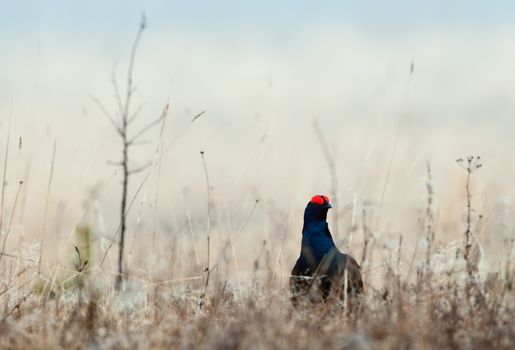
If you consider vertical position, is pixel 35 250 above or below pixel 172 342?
above

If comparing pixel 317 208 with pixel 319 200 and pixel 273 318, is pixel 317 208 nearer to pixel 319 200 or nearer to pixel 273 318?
pixel 319 200

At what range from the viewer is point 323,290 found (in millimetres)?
5473

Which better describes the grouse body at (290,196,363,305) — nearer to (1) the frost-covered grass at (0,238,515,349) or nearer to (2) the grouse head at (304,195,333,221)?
(2) the grouse head at (304,195,333,221)

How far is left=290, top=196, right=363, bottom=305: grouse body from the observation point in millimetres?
5219

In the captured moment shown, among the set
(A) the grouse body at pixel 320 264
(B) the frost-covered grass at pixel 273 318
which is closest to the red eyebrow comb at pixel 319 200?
(A) the grouse body at pixel 320 264

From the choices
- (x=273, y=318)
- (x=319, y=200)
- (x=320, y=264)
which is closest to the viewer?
(x=273, y=318)

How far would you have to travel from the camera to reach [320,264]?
17.8 feet

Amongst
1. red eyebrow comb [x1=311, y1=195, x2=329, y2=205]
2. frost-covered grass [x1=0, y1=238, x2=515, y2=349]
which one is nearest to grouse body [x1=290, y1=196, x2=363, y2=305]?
red eyebrow comb [x1=311, y1=195, x2=329, y2=205]

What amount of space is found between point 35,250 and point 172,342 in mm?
2029

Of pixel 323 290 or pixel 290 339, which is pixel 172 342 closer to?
pixel 290 339

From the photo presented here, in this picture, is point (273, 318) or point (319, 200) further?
point (319, 200)

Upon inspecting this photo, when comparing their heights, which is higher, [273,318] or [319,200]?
[319,200]

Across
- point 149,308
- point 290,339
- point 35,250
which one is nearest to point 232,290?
point 149,308

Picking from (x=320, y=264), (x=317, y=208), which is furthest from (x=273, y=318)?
(x=317, y=208)
